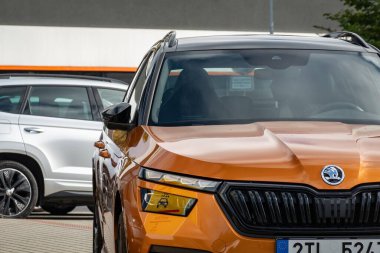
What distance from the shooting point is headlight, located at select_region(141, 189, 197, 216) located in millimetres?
5793

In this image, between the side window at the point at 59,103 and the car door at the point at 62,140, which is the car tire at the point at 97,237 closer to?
the car door at the point at 62,140

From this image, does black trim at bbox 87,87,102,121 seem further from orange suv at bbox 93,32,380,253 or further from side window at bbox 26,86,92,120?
orange suv at bbox 93,32,380,253

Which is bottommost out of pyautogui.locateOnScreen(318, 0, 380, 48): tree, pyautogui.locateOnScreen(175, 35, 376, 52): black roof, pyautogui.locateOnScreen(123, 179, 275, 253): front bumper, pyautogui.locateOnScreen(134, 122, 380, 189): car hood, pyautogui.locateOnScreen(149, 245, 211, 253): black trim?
pyautogui.locateOnScreen(318, 0, 380, 48): tree

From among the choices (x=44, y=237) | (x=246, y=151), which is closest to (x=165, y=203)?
(x=246, y=151)

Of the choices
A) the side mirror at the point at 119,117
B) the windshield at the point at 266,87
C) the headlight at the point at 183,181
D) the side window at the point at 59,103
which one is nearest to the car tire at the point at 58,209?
the side window at the point at 59,103

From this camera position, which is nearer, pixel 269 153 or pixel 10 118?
pixel 269 153

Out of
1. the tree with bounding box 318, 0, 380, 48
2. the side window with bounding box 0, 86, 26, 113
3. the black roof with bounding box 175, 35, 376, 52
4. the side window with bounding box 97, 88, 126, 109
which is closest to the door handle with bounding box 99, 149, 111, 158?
the black roof with bounding box 175, 35, 376, 52

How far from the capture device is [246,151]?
235 inches

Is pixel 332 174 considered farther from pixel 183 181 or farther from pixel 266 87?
pixel 266 87

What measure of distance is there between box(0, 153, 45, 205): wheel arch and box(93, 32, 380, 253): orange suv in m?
7.87

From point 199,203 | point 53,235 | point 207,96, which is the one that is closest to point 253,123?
point 207,96

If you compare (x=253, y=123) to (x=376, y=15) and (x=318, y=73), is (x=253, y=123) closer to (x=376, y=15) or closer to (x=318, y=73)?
(x=318, y=73)

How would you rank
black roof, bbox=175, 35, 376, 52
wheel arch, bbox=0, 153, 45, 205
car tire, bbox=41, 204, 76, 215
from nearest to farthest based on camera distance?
black roof, bbox=175, 35, 376, 52 → wheel arch, bbox=0, 153, 45, 205 → car tire, bbox=41, 204, 76, 215

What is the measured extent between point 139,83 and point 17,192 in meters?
7.67
